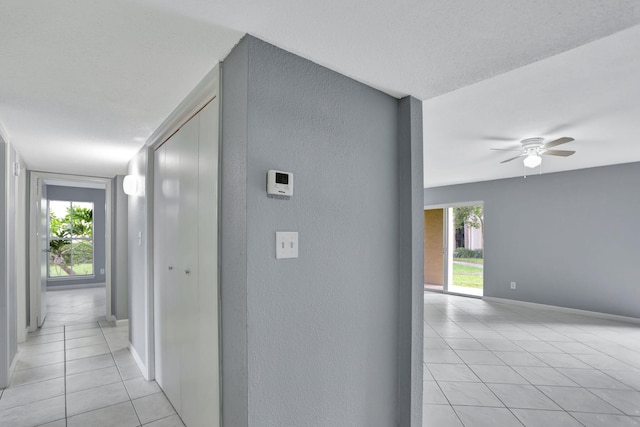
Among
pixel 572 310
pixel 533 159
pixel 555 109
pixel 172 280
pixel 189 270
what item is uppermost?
pixel 555 109

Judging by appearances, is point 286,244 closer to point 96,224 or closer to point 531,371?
point 531,371

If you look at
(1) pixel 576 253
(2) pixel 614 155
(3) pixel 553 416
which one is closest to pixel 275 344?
(3) pixel 553 416

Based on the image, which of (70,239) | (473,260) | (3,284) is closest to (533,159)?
(473,260)

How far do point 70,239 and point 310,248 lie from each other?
26.8 ft

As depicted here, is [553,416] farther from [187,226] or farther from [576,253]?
[576,253]

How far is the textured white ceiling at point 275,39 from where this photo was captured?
3.82 ft

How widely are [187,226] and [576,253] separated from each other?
19.1ft

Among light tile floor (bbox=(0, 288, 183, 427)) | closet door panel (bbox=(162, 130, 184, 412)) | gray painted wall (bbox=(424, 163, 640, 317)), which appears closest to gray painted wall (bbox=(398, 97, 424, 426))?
closet door panel (bbox=(162, 130, 184, 412))

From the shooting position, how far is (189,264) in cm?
200

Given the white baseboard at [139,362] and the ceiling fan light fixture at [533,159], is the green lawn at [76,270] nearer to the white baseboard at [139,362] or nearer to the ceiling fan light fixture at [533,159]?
the white baseboard at [139,362]

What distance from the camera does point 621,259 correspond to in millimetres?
4707

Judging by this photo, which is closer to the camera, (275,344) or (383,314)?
(275,344)

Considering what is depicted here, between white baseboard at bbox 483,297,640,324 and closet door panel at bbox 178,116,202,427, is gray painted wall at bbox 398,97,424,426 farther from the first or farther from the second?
white baseboard at bbox 483,297,640,324

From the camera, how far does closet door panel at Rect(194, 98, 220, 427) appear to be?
5.32 feet
